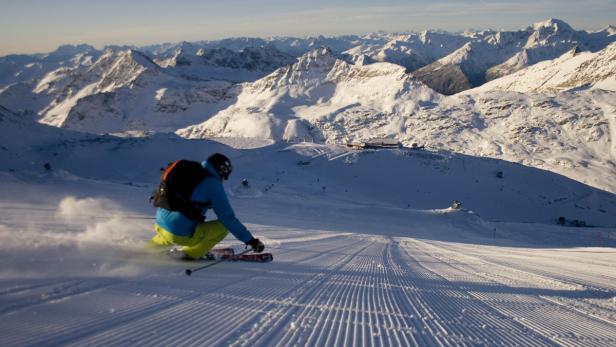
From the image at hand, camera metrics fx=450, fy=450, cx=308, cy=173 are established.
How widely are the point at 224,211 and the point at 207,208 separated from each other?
30 centimetres

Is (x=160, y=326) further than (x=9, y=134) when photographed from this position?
No

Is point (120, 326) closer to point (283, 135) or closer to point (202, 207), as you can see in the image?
point (202, 207)

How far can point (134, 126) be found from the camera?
183 metres

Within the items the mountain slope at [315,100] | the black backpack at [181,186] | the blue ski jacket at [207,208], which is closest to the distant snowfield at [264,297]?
the blue ski jacket at [207,208]

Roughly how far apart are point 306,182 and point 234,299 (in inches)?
2020

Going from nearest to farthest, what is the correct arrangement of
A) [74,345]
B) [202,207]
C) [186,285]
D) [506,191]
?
[74,345] < [186,285] < [202,207] < [506,191]

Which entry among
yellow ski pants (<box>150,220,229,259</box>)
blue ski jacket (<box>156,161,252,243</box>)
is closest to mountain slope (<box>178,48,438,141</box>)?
yellow ski pants (<box>150,220,229,259</box>)

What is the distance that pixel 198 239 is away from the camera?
6.85 metres

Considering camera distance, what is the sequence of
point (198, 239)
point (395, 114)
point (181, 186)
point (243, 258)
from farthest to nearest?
point (395, 114), point (243, 258), point (198, 239), point (181, 186)

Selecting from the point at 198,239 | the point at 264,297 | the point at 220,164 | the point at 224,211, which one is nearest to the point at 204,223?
the point at 198,239

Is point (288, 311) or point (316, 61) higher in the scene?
point (316, 61)

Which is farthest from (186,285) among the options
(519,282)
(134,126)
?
(134,126)

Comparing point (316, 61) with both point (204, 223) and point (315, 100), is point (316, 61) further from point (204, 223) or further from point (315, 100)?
point (204, 223)

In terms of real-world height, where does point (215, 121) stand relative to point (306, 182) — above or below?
above
